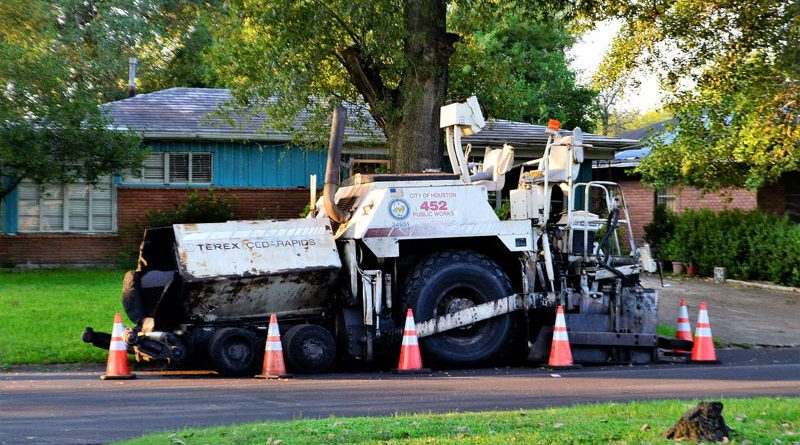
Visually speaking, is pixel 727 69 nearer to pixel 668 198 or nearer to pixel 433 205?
Answer: pixel 433 205

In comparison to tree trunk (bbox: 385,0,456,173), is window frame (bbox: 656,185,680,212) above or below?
below

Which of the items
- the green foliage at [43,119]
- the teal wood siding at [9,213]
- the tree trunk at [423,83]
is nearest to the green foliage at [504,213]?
the tree trunk at [423,83]

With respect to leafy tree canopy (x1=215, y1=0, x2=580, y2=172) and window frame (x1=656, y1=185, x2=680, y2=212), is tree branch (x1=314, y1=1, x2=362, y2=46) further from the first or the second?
window frame (x1=656, y1=185, x2=680, y2=212)

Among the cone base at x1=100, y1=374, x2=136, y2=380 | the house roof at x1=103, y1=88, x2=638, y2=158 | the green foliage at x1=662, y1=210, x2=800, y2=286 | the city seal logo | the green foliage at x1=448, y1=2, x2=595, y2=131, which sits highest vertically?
the green foliage at x1=448, y1=2, x2=595, y2=131

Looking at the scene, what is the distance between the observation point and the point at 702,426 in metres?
7.13

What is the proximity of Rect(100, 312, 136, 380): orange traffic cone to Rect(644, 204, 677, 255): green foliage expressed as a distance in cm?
1829

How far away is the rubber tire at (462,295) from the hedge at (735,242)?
11.4 m

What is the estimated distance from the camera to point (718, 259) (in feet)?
82.3

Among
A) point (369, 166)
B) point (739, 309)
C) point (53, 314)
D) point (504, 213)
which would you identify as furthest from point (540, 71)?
point (53, 314)

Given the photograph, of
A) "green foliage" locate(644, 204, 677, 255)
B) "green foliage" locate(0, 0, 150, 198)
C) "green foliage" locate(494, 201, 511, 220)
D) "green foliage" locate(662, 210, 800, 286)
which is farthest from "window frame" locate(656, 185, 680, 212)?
"green foliage" locate(0, 0, 150, 198)

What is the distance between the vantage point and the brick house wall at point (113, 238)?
79.8ft

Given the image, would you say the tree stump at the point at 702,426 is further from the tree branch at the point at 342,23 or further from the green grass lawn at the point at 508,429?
the tree branch at the point at 342,23

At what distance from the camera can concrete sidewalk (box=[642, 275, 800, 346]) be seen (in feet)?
53.3

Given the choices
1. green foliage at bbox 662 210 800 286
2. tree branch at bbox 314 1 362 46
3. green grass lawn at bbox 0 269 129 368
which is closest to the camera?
green grass lawn at bbox 0 269 129 368
